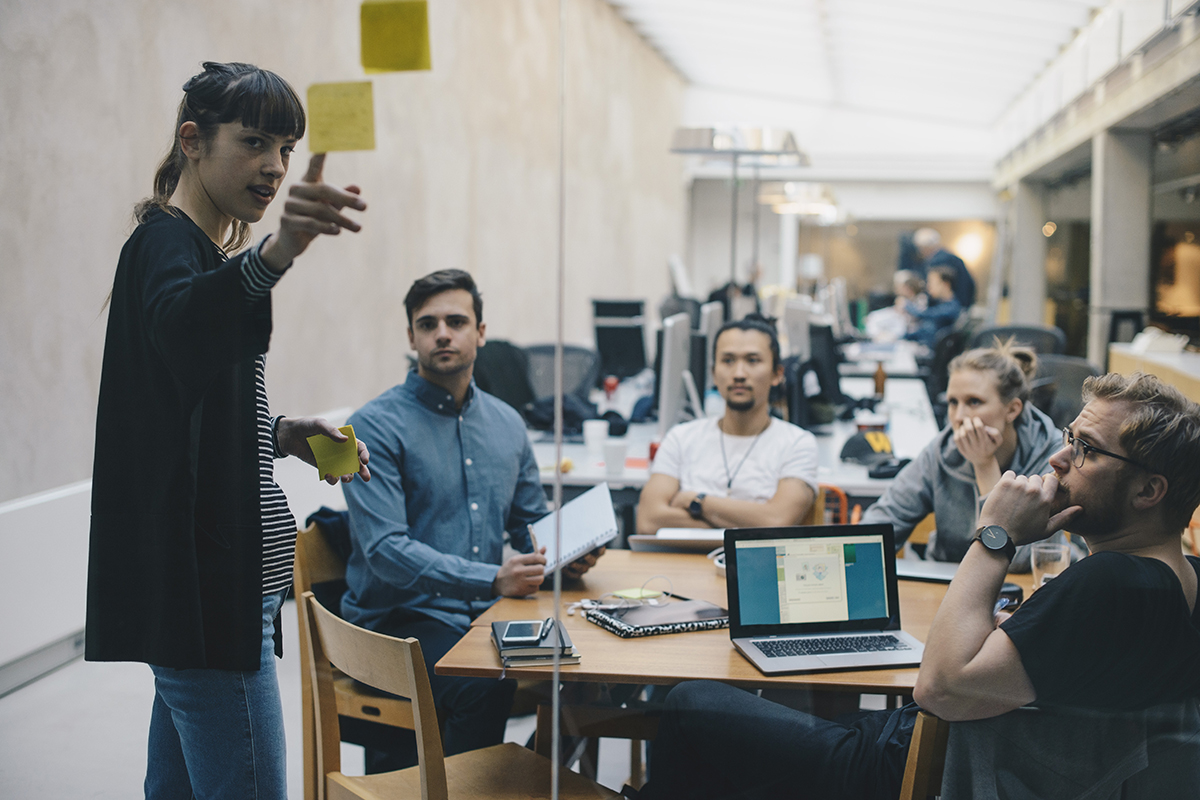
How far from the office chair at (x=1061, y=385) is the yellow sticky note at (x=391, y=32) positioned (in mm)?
1269

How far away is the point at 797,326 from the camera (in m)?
5.11

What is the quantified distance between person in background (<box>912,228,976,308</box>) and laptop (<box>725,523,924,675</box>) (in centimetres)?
663

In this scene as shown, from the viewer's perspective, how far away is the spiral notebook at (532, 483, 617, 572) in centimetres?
191

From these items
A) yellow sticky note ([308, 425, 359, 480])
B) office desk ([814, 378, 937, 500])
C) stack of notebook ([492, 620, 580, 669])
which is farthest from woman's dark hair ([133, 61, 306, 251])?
office desk ([814, 378, 937, 500])

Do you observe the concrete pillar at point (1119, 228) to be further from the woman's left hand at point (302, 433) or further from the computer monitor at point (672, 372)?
the woman's left hand at point (302, 433)

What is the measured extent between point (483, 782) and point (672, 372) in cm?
208

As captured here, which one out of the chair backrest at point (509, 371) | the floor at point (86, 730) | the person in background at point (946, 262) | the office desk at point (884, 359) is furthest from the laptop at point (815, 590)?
the person in background at point (946, 262)

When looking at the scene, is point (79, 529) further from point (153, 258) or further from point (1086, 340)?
point (1086, 340)

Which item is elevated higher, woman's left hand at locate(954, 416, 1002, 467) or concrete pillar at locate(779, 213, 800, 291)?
concrete pillar at locate(779, 213, 800, 291)

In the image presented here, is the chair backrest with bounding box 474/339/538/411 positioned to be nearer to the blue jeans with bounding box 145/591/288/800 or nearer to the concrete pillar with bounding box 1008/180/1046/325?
the blue jeans with bounding box 145/591/288/800

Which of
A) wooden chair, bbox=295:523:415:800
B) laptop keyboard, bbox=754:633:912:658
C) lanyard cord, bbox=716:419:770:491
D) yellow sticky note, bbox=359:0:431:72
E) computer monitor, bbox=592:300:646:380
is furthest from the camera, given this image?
computer monitor, bbox=592:300:646:380

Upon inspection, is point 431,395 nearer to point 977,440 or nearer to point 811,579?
point 811,579

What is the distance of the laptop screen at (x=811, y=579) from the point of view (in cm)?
175

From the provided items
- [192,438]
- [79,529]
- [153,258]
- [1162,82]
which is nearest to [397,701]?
[79,529]
